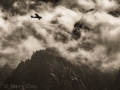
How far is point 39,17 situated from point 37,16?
2.66 ft

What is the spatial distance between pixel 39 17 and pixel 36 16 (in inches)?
46.9

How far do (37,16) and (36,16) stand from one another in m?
0.41

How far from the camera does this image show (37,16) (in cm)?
8681

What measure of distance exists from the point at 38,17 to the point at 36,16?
86cm

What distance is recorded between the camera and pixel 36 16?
8700 cm

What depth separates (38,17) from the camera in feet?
285

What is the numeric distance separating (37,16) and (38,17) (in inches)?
20.1

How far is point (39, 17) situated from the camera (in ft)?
284
